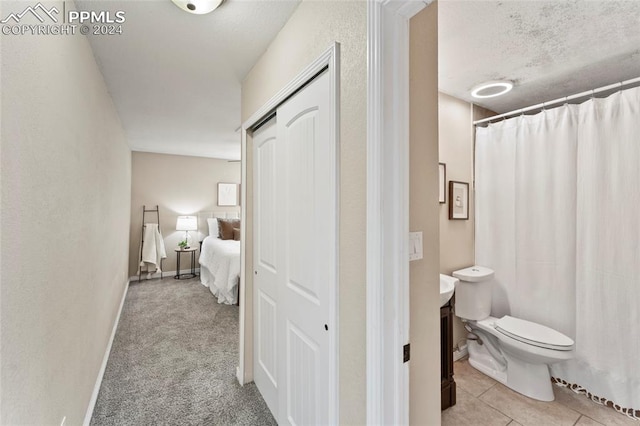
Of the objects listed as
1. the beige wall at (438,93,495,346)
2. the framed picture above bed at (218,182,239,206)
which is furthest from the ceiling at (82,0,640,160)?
the framed picture above bed at (218,182,239,206)

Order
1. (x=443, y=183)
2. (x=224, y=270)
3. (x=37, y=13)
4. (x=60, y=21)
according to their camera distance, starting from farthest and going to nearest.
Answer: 1. (x=224, y=270)
2. (x=443, y=183)
3. (x=60, y=21)
4. (x=37, y=13)

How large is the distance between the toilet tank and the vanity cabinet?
575mm

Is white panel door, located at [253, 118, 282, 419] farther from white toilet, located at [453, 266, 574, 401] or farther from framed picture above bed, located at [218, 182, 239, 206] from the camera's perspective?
framed picture above bed, located at [218, 182, 239, 206]

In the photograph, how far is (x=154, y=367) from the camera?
2.32 meters

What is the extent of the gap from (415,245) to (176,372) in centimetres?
231

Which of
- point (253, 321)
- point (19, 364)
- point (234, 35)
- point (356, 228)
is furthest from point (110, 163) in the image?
point (356, 228)

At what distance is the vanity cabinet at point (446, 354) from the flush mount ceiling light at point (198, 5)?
2218 mm

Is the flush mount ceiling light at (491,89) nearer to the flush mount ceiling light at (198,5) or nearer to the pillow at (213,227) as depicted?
the flush mount ceiling light at (198,5)

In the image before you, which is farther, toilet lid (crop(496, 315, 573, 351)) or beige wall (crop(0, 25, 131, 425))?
toilet lid (crop(496, 315, 573, 351))

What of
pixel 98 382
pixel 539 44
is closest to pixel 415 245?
pixel 539 44

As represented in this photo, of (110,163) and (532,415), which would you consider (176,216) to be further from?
(532,415)

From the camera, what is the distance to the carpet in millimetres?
1791

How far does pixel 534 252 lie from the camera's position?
2.39 meters

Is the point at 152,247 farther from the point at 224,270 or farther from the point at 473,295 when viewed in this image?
the point at 473,295
